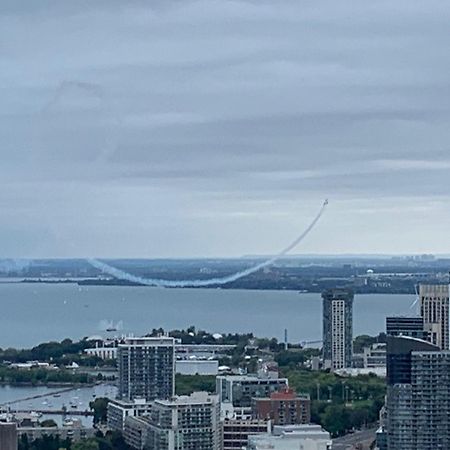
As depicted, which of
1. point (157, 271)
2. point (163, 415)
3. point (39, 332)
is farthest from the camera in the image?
point (39, 332)

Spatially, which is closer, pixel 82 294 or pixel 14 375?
pixel 14 375

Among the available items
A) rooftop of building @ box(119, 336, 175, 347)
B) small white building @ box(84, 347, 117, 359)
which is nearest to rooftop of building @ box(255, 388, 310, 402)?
rooftop of building @ box(119, 336, 175, 347)

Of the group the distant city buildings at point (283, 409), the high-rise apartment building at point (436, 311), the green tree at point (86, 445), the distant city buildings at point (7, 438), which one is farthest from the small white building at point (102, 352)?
the distant city buildings at point (7, 438)

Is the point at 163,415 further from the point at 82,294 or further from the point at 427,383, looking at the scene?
the point at 82,294

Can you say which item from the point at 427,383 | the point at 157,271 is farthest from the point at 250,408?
the point at 157,271

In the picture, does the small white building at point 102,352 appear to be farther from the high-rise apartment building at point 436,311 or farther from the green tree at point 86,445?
the green tree at point 86,445

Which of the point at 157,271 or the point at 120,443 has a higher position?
the point at 157,271

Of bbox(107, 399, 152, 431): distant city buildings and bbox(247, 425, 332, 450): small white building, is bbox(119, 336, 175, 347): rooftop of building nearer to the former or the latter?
bbox(107, 399, 152, 431): distant city buildings
